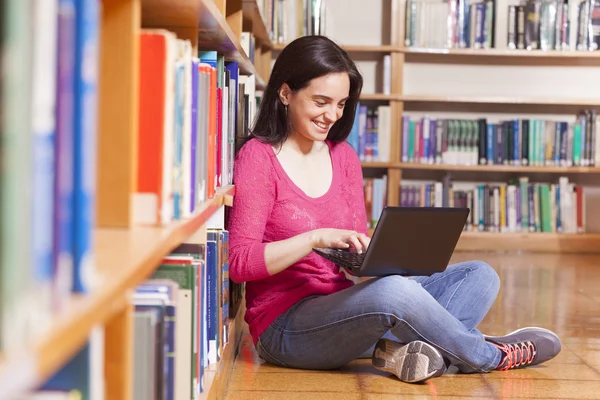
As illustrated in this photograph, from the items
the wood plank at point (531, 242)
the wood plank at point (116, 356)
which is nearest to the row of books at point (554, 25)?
the wood plank at point (531, 242)

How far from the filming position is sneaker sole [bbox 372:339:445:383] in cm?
205

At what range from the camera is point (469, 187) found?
544 cm

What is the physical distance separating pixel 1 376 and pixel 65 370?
28cm

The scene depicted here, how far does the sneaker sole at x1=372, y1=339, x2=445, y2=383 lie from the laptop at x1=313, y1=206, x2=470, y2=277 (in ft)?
0.58

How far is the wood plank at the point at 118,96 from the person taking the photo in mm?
914

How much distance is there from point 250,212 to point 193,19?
27.1 inches

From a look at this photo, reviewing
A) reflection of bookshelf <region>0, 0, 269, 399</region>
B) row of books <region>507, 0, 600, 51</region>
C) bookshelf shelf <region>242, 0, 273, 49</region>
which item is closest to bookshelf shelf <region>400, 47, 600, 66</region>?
row of books <region>507, 0, 600, 51</region>

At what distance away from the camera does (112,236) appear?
899mm

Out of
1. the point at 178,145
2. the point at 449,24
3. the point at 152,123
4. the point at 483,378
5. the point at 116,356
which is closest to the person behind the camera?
the point at 116,356

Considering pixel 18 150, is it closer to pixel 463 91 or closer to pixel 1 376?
pixel 1 376

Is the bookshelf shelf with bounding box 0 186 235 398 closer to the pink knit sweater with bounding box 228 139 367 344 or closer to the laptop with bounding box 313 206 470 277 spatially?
the laptop with bounding box 313 206 470 277

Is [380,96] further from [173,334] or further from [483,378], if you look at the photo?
[173,334]

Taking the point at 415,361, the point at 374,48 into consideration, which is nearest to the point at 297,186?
the point at 415,361

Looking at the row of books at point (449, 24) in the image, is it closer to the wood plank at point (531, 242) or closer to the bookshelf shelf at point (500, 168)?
the bookshelf shelf at point (500, 168)
